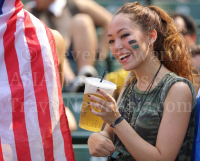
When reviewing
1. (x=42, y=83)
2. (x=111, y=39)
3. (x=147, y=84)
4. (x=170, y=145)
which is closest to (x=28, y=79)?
(x=42, y=83)

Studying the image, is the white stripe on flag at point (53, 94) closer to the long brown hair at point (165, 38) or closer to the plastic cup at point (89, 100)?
the plastic cup at point (89, 100)

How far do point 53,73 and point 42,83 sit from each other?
78 millimetres

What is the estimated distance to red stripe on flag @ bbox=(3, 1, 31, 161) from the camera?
1.37m

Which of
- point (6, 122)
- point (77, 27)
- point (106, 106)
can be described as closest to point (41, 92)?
point (6, 122)

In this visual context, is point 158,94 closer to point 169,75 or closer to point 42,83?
point 169,75

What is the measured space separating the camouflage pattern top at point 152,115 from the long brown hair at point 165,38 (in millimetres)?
143

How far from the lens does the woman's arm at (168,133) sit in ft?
4.51

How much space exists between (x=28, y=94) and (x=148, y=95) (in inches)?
24.5

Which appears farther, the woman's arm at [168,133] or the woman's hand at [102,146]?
the woman's hand at [102,146]

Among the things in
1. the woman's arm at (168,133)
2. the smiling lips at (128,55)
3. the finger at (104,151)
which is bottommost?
the finger at (104,151)

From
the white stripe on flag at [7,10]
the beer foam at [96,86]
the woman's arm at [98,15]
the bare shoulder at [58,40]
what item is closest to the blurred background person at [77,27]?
the woman's arm at [98,15]

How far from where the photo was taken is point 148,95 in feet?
5.12

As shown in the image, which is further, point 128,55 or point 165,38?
point 165,38

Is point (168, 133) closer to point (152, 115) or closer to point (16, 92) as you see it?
point (152, 115)
